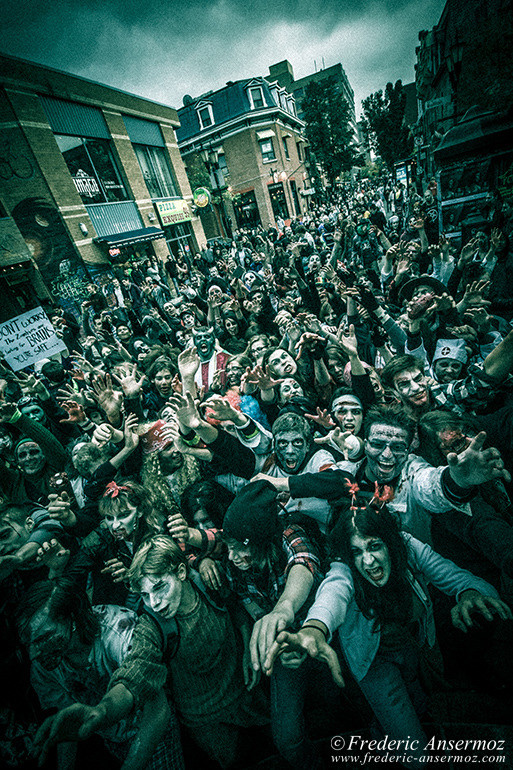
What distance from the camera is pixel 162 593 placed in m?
2.02

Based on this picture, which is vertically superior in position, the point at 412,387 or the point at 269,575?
the point at 412,387

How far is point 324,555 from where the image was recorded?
2232mm

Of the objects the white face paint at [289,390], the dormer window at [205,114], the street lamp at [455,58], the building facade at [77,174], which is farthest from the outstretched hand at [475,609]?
the dormer window at [205,114]

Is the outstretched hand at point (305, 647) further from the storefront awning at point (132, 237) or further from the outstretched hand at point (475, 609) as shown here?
the storefront awning at point (132, 237)

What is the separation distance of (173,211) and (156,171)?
270 cm

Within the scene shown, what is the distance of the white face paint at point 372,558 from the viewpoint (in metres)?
1.83

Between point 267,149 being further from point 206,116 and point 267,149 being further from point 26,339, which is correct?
point 26,339

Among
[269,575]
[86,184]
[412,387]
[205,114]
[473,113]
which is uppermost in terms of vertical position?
[205,114]

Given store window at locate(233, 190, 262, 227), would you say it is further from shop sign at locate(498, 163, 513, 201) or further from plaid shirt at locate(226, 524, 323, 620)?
plaid shirt at locate(226, 524, 323, 620)

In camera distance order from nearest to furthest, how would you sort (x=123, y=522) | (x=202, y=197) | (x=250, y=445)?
(x=123, y=522), (x=250, y=445), (x=202, y=197)

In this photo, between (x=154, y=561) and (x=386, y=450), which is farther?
(x=386, y=450)

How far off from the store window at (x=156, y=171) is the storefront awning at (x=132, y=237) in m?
3.63

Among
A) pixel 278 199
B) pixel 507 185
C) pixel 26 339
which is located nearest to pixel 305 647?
pixel 26 339

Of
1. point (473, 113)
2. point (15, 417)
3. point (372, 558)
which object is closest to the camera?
point (372, 558)
